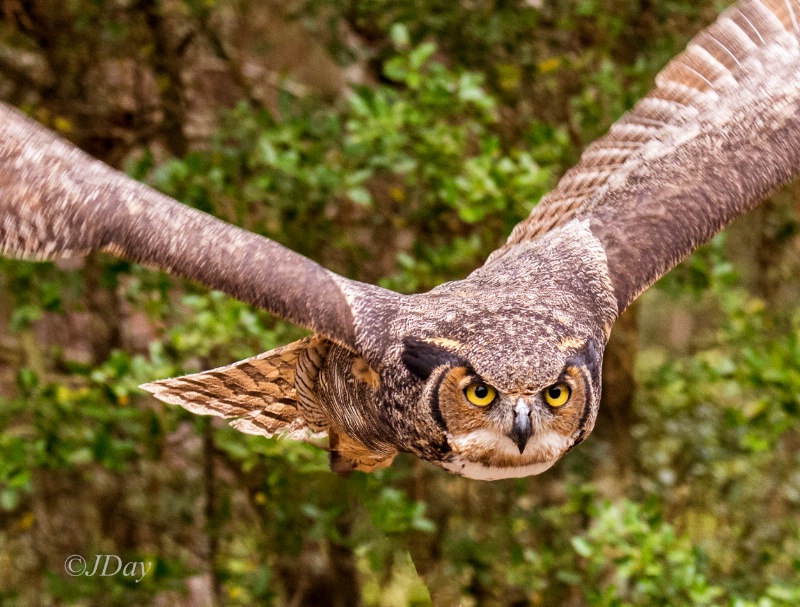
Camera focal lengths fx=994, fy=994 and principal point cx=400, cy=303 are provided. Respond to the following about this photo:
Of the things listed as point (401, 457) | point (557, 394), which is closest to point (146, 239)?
point (557, 394)

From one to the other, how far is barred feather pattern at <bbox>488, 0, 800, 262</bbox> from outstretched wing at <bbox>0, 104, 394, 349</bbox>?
852 millimetres

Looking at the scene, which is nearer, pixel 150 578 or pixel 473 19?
pixel 150 578

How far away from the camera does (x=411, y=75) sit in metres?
3.28

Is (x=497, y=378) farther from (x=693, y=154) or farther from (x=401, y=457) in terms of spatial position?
(x=401, y=457)

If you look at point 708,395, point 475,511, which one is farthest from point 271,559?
point 708,395

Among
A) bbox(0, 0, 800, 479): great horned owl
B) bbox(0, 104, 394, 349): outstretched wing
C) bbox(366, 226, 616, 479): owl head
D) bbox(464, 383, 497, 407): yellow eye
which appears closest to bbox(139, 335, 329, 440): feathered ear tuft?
bbox(0, 0, 800, 479): great horned owl

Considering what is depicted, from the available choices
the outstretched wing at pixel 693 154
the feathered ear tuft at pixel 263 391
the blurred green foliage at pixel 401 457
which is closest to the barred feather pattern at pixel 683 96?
the outstretched wing at pixel 693 154

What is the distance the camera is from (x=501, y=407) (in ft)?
6.15

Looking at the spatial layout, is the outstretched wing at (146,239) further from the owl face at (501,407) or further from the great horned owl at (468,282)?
the owl face at (501,407)

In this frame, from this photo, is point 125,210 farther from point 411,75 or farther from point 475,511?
point 475,511

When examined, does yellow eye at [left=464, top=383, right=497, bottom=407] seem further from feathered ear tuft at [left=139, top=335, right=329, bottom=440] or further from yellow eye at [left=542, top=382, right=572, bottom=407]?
feathered ear tuft at [left=139, top=335, right=329, bottom=440]

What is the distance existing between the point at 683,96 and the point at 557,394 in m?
1.54

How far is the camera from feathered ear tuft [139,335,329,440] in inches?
97.5

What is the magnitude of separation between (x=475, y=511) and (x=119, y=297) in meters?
1.91
